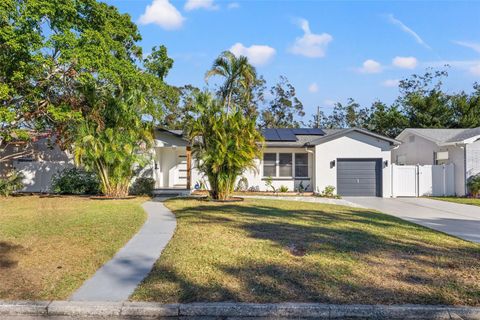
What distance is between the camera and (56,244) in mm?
7227

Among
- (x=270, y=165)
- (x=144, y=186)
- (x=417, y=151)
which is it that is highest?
(x=417, y=151)

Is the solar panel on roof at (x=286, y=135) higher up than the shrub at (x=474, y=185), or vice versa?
the solar panel on roof at (x=286, y=135)

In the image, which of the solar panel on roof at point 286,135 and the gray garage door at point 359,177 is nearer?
the gray garage door at point 359,177

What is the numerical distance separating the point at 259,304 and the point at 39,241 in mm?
5157

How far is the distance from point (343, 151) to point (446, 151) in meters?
5.67

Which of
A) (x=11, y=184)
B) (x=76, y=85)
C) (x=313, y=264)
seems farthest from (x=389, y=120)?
(x=313, y=264)

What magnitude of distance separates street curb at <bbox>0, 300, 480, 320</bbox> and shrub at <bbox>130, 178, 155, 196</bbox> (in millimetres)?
13607

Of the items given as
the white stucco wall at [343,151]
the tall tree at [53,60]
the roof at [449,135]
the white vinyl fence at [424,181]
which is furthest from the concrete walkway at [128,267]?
the roof at [449,135]

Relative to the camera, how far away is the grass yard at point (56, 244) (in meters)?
5.09

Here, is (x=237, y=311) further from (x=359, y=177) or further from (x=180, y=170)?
(x=180, y=170)

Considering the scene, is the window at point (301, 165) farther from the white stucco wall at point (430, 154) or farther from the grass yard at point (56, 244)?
the grass yard at point (56, 244)

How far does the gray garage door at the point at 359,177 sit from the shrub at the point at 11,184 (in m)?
15.9

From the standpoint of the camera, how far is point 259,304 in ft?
14.4

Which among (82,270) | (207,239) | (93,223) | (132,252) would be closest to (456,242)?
(207,239)
